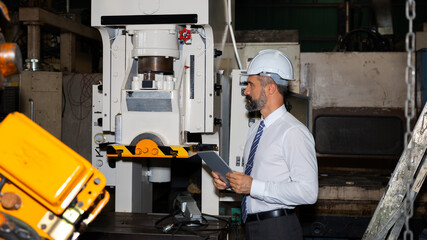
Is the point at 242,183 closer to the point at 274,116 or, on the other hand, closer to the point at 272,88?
the point at 274,116

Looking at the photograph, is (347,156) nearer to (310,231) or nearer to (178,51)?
(310,231)

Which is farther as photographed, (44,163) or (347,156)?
(347,156)

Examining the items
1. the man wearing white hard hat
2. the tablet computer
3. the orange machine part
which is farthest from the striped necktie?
the orange machine part

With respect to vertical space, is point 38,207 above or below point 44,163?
below

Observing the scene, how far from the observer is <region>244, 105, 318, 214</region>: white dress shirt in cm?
199

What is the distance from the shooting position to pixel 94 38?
16.8ft

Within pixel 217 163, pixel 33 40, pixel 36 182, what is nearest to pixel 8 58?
pixel 36 182

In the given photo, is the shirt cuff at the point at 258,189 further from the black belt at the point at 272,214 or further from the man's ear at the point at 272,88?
the man's ear at the point at 272,88

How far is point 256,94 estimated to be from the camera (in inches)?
87.6

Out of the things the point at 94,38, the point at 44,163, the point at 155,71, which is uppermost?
the point at 94,38

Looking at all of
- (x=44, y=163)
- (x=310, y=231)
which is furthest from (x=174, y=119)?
(x=310, y=231)

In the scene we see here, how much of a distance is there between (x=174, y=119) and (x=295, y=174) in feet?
2.01

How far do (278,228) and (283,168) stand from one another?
0.26 meters

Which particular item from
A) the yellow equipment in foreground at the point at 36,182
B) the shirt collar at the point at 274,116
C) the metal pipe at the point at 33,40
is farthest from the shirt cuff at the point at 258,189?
the metal pipe at the point at 33,40
